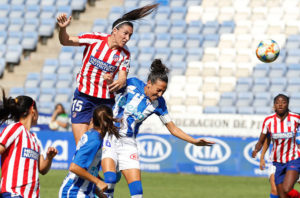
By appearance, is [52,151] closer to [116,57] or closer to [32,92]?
[116,57]

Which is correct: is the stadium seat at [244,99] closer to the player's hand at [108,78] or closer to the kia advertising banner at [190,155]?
the kia advertising banner at [190,155]

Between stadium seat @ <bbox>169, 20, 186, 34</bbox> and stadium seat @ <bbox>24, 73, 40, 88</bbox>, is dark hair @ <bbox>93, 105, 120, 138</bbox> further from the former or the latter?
stadium seat @ <bbox>169, 20, 186, 34</bbox>

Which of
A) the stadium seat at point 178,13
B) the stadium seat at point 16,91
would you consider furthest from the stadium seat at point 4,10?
the stadium seat at point 178,13

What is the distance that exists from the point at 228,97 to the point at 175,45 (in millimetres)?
3224

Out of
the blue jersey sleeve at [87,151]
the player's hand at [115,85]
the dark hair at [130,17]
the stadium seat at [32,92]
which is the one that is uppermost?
the dark hair at [130,17]

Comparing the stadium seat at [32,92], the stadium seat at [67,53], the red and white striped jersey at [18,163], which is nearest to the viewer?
the red and white striped jersey at [18,163]

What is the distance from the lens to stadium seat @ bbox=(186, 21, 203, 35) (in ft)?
67.4

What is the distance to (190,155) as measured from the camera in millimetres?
15211

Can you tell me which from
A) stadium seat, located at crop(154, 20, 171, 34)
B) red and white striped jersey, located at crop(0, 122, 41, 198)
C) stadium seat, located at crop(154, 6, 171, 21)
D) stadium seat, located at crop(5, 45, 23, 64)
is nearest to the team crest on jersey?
red and white striped jersey, located at crop(0, 122, 41, 198)

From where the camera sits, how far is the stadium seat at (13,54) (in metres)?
21.2

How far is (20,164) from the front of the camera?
525 centimetres

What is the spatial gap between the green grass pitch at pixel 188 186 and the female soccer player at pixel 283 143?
1920mm

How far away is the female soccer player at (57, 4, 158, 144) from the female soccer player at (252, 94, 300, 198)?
3044mm

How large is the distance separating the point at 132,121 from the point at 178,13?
14.6m
